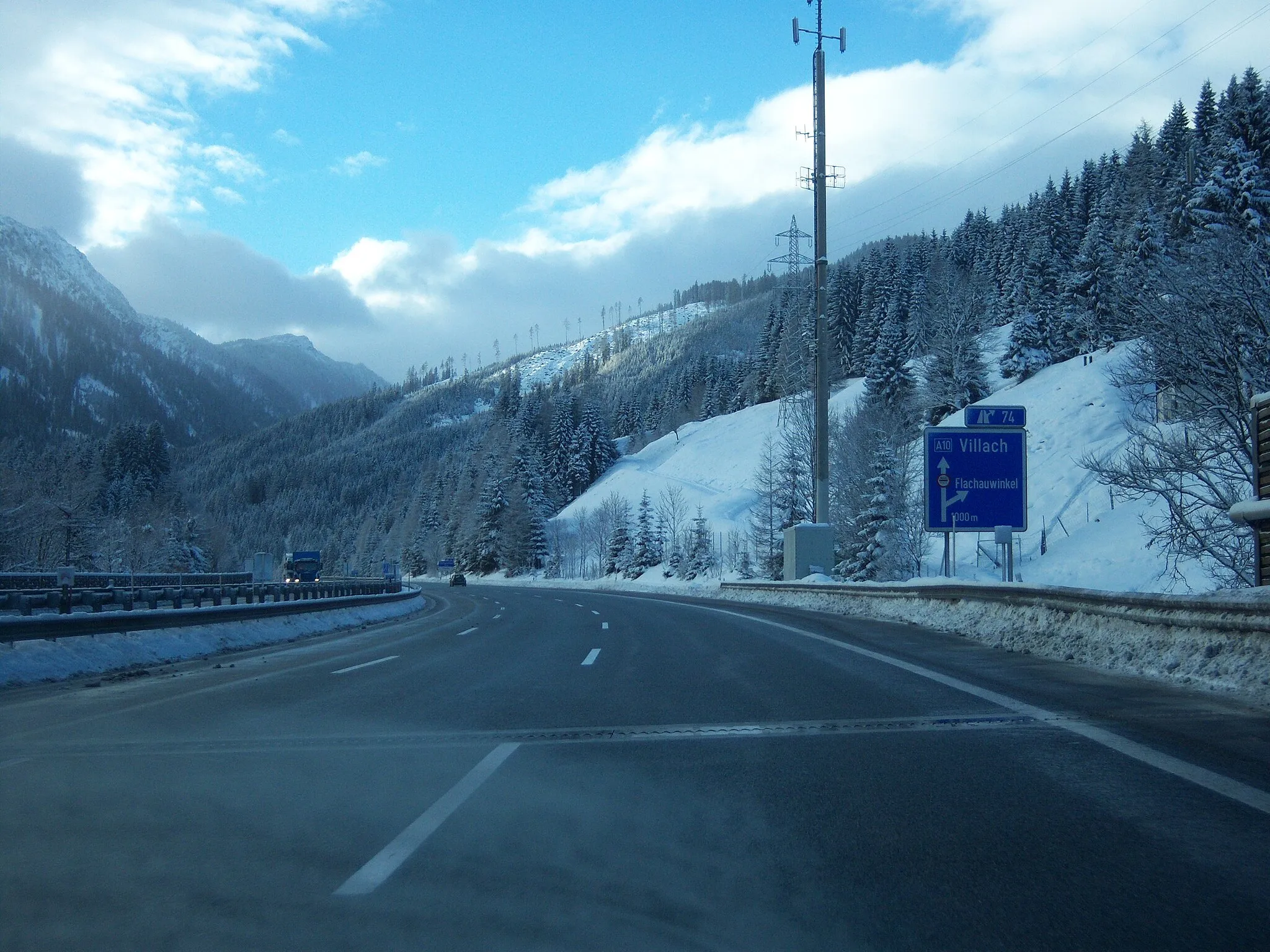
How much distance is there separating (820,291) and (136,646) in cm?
2775

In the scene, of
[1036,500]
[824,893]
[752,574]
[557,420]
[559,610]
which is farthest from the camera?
[557,420]

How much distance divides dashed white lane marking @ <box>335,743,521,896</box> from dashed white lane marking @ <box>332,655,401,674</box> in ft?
21.7

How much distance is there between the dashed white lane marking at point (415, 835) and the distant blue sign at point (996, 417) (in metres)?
16.0

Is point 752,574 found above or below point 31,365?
below

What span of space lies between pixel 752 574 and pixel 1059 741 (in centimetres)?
6294

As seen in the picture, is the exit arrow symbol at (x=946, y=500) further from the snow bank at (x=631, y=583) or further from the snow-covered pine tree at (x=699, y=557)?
the snow-covered pine tree at (x=699, y=557)

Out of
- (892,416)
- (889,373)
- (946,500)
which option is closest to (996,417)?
(946,500)

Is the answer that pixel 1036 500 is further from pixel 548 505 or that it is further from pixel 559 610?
pixel 548 505

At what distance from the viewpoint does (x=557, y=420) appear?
137875 mm

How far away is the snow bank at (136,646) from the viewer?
39.0 ft

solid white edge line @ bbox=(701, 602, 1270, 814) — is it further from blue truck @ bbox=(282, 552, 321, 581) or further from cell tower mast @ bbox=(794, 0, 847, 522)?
Answer: blue truck @ bbox=(282, 552, 321, 581)

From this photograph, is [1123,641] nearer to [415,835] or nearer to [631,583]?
[415,835]

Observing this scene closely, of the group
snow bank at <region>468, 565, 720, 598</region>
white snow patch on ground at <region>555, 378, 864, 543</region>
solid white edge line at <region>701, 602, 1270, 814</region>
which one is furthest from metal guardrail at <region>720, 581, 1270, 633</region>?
white snow patch on ground at <region>555, 378, 864, 543</region>

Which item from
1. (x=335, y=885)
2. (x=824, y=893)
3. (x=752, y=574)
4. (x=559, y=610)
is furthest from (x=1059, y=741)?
(x=752, y=574)
